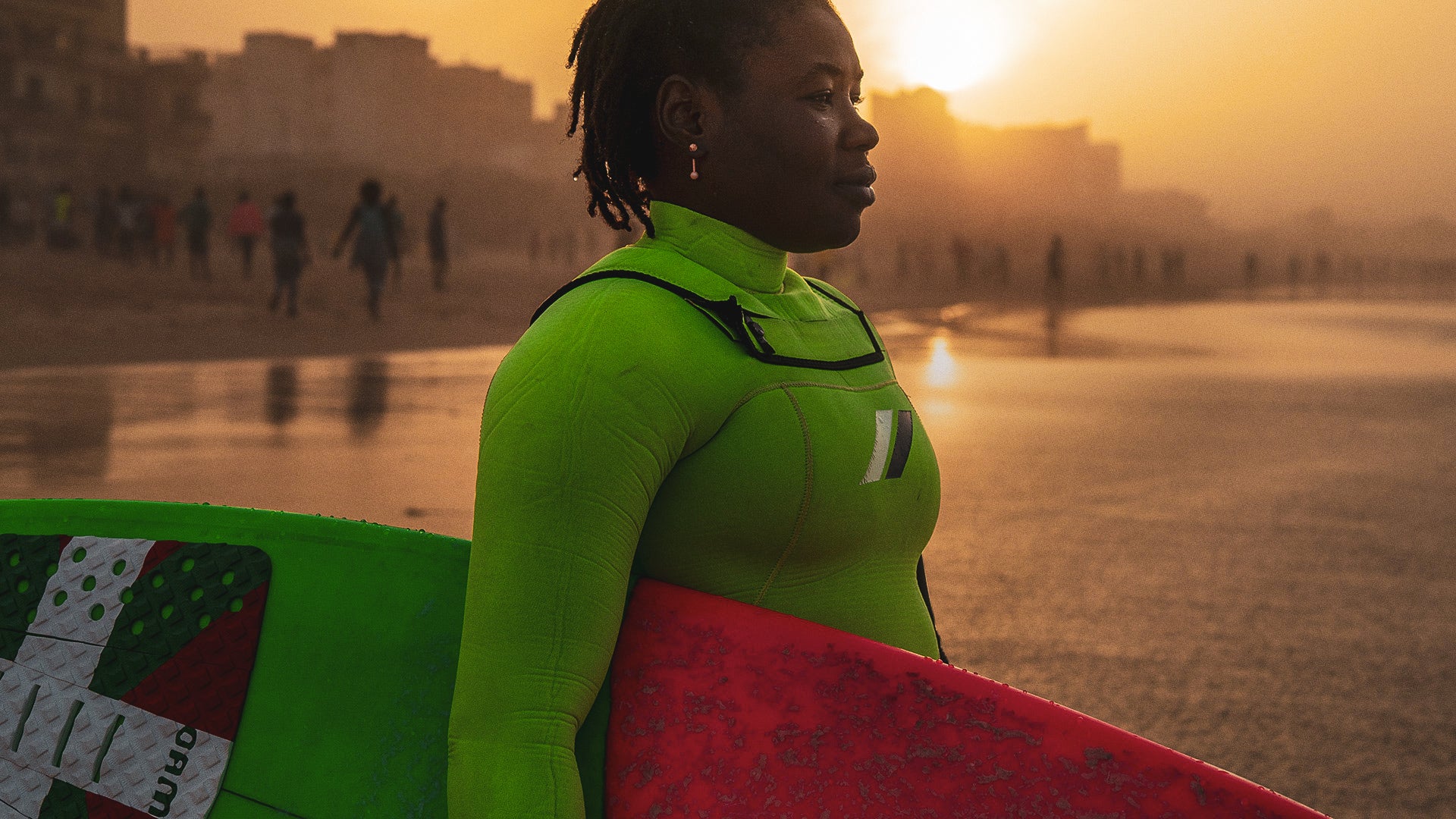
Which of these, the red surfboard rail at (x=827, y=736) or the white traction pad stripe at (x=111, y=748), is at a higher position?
the red surfboard rail at (x=827, y=736)

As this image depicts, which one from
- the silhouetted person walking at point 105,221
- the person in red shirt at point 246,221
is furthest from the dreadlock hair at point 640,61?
the silhouetted person walking at point 105,221

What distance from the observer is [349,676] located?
163 cm

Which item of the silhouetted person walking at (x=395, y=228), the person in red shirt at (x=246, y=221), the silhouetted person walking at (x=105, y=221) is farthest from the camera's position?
the silhouetted person walking at (x=105, y=221)

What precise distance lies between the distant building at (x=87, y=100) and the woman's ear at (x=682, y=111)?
5742cm

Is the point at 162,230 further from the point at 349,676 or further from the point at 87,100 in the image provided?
the point at 87,100

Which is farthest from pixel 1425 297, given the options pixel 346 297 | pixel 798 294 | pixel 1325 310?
pixel 798 294

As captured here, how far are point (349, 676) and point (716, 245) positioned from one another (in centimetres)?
64

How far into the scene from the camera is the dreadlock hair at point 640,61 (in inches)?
60.9

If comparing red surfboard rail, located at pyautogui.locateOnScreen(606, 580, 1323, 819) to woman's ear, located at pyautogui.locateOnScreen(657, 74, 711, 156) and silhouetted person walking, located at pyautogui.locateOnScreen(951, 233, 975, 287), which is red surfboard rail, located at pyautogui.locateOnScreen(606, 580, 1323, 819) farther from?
silhouetted person walking, located at pyautogui.locateOnScreen(951, 233, 975, 287)

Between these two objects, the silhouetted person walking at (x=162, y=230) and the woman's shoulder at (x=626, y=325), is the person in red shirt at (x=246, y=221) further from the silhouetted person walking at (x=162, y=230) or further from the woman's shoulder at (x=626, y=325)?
the woman's shoulder at (x=626, y=325)

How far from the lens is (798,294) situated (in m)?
1.69

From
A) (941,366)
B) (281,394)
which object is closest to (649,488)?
(281,394)

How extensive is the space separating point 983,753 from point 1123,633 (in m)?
3.88

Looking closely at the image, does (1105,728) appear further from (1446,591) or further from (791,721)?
(1446,591)
